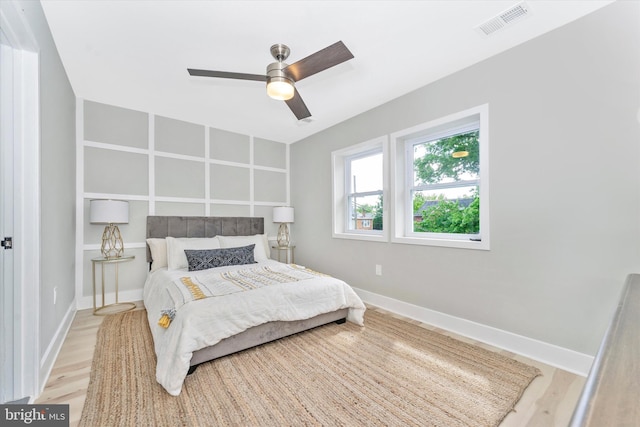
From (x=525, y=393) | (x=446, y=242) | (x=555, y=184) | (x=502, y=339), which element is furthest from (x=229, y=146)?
(x=525, y=393)

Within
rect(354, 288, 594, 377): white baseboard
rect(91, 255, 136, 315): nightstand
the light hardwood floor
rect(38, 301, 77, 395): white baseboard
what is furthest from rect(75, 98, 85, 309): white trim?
rect(354, 288, 594, 377): white baseboard

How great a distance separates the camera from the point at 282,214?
4.46 m

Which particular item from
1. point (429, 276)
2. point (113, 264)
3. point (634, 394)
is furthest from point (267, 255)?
point (634, 394)

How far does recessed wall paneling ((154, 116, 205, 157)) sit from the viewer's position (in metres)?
3.76

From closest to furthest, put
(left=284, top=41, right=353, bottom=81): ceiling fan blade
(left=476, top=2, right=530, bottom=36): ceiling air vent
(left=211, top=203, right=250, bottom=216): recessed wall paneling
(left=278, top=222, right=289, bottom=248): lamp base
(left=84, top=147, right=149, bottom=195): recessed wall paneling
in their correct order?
(left=284, top=41, right=353, bottom=81): ceiling fan blade < (left=476, top=2, right=530, bottom=36): ceiling air vent < (left=84, top=147, right=149, bottom=195): recessed wall paneling < (left=211, top=203, right=250, bottom=216): recessed wall paneling < (left=278, top=222, right=289, bottom=248): lamp base

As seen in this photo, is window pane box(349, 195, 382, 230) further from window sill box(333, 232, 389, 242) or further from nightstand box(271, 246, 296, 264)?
nightstand box(271, 246, 296, 264)

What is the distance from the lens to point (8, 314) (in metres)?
1.57

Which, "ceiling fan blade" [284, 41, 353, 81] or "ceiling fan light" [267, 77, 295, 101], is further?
"ceiling fan light" [267, 77, 295, 101]

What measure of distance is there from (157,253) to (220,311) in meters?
1.94

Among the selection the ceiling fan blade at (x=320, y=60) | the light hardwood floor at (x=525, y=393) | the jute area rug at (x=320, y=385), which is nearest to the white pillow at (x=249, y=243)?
the jute area rug at (x=320, y=385)

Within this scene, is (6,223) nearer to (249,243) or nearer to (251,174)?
(249,243)

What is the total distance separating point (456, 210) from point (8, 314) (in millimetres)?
3438

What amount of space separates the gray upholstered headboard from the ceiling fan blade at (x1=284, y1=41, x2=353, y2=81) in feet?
8.90

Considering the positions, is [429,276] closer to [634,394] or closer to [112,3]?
[634,394]
